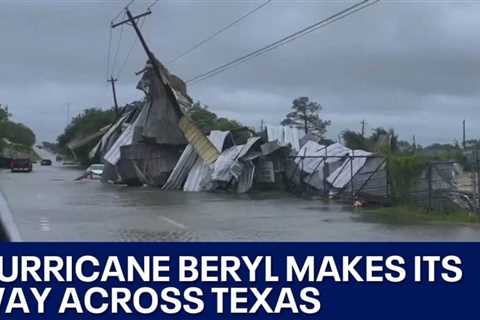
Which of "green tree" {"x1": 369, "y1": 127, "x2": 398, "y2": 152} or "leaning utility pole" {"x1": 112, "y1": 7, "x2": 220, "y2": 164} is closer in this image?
"green tree" {"x1": 369, "y1": 127, "x2": 398, "y2": 152}

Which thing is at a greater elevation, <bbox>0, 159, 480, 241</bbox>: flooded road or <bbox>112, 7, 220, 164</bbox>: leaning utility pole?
<bbox>112, 7, 220, 164</bbox>: leaning utility pole

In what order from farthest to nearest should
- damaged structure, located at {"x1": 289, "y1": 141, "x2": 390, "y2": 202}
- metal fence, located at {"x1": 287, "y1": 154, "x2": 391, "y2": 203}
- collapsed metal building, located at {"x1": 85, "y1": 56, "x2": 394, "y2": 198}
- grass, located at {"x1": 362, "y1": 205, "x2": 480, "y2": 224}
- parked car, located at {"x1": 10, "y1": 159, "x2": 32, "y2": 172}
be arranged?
parked car, located at {"x1": 10, "y1": 159, "x2": 32, "y2": 172} < collapsed metal building, located at {"x1": 85, "y1": 56, "x2": 394, "y2": 198} < damaged structure, located at {"x1": 289, "y1": 141, "x2": 390, "y2": 202} < metal fence, located at {"x1": 287, "y1": 154, "x2": 391, "y2": 203} < grass, located at {"x1": 362, "y1": 205, "x2": 480, "y2": 224}

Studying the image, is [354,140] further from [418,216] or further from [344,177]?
[418,216]

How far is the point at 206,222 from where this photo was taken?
Result: 1948 centimetres

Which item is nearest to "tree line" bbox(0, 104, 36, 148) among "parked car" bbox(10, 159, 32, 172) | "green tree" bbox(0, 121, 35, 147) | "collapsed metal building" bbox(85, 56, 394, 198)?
"green tree" bbox(0, 121, 35, 147)

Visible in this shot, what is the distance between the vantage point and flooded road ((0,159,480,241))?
16078 millimetres

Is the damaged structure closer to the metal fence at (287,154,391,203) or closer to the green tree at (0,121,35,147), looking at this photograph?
the metal fence at (287,154,391,203)

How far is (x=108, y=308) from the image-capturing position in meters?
4.17

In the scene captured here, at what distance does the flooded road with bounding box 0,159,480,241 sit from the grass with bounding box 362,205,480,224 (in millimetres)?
614

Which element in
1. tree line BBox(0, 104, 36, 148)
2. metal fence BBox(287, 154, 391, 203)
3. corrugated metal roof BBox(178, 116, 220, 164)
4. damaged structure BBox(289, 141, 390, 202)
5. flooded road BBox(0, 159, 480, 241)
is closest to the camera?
flooded road BBox(0, 159, 480, 241)

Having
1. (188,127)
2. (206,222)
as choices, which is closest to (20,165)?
(188,127)

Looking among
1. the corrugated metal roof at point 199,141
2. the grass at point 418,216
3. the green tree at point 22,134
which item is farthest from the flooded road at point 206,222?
the green tree at point 22,134

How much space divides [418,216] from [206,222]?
5.78m

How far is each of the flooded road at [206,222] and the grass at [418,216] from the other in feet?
2.01
